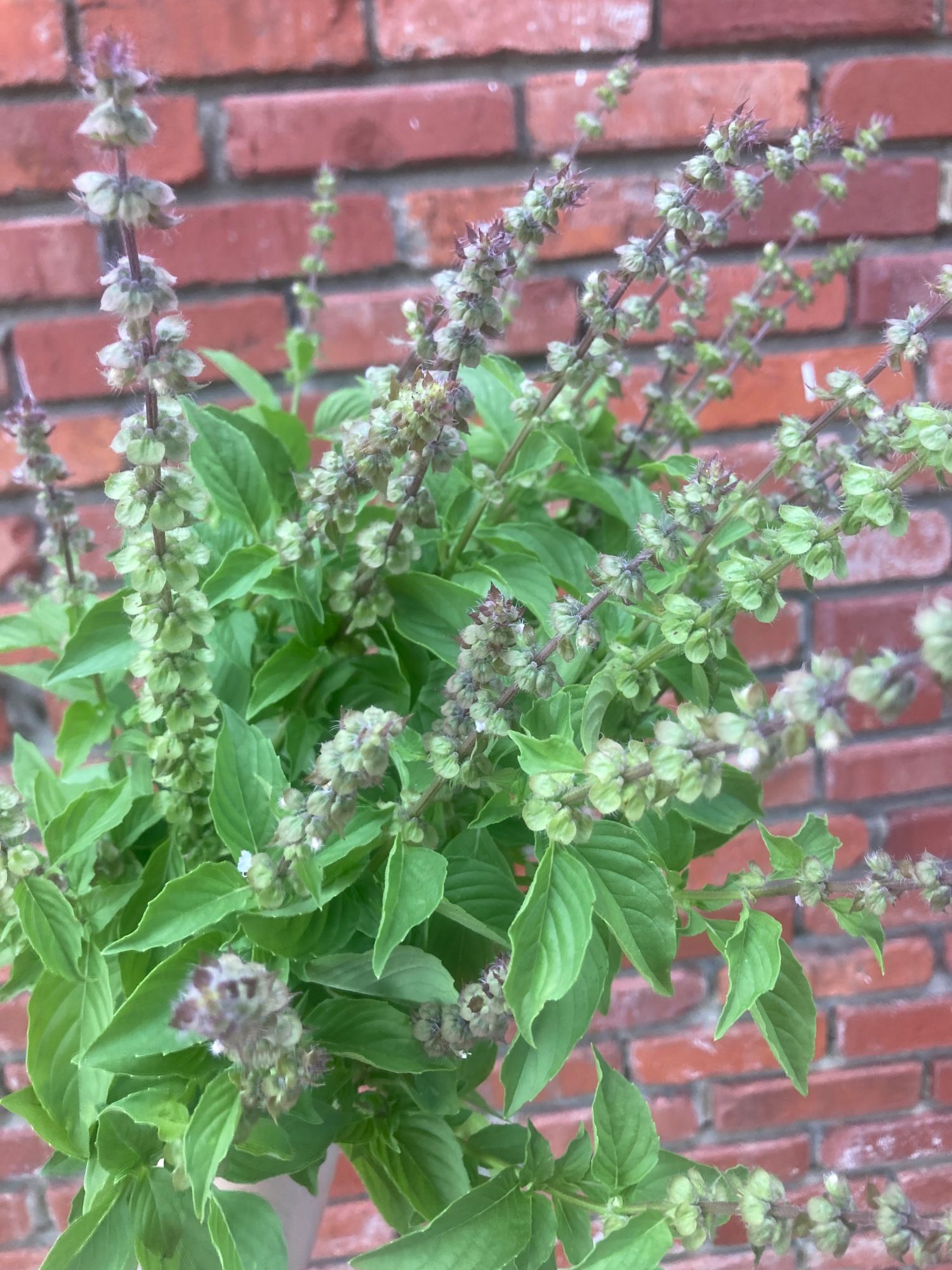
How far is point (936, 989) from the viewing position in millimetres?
872

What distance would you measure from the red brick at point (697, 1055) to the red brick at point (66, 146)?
0.80m

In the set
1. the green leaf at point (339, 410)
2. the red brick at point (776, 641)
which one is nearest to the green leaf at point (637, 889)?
the green leaf at point (339, 410)

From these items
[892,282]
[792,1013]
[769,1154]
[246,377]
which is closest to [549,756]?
[792,1013]

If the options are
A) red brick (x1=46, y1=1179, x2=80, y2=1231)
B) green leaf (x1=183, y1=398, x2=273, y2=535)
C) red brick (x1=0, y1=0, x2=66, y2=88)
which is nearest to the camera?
green leaf (x1=183, y1=398, x2=273, y2=535)

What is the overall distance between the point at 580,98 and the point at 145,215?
52cm

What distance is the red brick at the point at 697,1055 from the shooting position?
2.78 feet

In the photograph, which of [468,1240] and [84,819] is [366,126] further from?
[468,1240]

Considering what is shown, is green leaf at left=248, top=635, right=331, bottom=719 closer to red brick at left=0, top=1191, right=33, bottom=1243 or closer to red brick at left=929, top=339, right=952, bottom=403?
red brick at left=929, top=339, right=952, bottom=403

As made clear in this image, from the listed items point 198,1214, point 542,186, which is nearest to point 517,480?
point 542,186

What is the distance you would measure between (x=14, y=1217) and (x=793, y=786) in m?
0.77

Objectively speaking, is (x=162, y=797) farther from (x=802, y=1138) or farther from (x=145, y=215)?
(x=802, y=1138)

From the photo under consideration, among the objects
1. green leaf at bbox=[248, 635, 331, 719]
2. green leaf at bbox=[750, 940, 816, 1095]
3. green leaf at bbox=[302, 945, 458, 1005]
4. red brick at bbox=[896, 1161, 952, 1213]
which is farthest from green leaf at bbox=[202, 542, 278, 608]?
red brick at bbox=[896, 1161, 952, 1213]

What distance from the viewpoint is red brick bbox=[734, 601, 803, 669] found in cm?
74

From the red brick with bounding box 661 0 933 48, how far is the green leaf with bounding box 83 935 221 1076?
0.65 metres
